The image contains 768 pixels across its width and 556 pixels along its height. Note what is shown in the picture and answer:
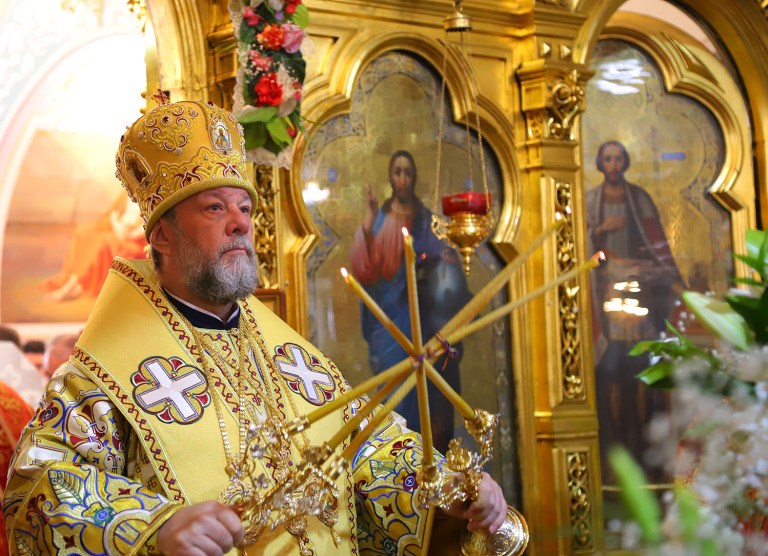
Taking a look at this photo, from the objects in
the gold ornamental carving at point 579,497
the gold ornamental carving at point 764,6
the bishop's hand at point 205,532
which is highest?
the gold ornamental carving at point 764,6

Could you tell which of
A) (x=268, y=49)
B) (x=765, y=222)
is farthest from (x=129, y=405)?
(x=765, y=222)

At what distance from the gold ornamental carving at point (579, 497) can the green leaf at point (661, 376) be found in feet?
13.1

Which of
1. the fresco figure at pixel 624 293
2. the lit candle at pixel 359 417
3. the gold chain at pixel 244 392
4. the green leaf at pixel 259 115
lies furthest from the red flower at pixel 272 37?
the fresco figure at pixel 624 293

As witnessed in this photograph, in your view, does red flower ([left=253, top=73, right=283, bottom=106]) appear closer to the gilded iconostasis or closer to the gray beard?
the gilded iconostasis

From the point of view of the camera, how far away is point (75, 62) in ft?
24.1

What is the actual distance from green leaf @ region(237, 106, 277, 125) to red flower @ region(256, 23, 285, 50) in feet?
0.74

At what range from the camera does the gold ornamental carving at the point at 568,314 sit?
5.94 m

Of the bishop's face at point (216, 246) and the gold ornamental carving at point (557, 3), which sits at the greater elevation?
the gold ornamental carving at point (557, 3)

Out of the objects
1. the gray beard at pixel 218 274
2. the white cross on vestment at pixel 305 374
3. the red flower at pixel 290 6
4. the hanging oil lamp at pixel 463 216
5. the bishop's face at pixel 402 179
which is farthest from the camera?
the bishop's face at pixel 402 179

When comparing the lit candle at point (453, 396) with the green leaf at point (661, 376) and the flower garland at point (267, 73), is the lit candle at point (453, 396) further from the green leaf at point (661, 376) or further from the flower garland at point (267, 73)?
the flower garland at point (267, 73)

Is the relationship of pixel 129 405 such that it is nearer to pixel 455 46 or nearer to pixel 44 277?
pixel 455 46

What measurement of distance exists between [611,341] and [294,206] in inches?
84.5

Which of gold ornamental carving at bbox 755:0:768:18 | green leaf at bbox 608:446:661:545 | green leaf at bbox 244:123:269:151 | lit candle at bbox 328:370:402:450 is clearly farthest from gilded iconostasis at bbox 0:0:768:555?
green leaf at bbox 608:446:661:545

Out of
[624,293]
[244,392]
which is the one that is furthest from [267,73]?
[624,293]
